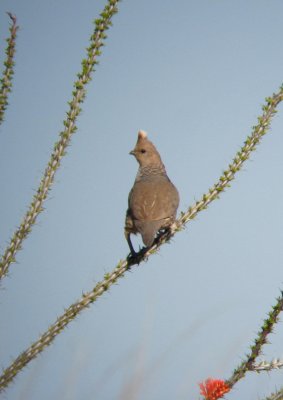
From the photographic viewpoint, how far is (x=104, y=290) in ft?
12.6

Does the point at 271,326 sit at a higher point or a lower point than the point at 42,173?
lower

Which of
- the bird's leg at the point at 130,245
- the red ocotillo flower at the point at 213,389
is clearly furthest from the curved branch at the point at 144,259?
the red ocotillo flower at the point at 213,389

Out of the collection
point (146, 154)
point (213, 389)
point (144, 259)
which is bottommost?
point (213, 389)

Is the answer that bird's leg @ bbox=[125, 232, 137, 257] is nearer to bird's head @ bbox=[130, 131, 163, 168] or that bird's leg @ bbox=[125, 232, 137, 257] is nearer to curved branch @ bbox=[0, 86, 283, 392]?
curved branch @ bbox=[0, 86, 283, 392]

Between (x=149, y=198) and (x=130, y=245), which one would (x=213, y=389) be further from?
(x=149, y=198)

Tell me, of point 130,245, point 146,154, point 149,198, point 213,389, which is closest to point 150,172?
point 146,154

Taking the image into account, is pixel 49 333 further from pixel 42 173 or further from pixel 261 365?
pixel 261 365

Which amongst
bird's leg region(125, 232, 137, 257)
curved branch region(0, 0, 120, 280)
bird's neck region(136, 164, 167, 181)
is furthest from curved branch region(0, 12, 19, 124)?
bird's neck region(136, 164, 167, 181)

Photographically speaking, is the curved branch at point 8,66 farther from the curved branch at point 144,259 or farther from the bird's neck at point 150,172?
the bird's neck at point 150,172

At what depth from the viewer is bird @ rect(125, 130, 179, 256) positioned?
223 inches

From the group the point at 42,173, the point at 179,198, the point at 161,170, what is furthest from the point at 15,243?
the point at 161,170

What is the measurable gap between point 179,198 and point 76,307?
3.09 metres

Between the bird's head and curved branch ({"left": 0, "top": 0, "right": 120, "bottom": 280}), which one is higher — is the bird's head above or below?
above

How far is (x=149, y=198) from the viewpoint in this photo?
20.1 feet
